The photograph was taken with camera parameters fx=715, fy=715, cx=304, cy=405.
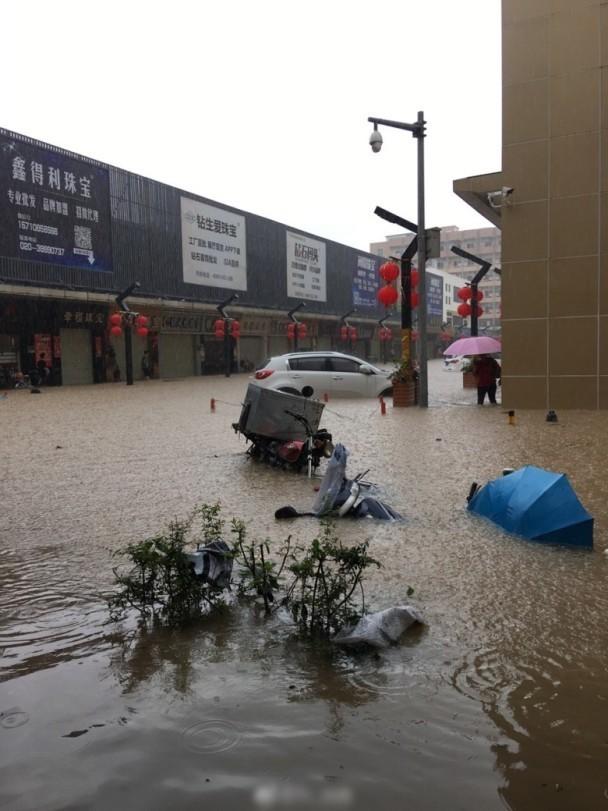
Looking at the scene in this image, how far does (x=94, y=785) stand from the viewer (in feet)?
8.30

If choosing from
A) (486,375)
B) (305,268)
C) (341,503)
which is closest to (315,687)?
(341,503)

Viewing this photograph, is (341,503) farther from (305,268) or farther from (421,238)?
(305,268)

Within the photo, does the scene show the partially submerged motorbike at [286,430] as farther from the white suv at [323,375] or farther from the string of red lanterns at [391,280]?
the string of red lanterns at [391,280]

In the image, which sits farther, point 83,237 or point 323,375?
point 83,237

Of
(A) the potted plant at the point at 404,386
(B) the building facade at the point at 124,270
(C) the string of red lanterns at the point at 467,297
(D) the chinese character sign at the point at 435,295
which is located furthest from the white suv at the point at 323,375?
(D) the chinese character sign at the point at 435,295

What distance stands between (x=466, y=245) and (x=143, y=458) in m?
113

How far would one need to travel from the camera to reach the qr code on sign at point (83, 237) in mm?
28953

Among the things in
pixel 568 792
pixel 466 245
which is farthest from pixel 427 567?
pixel 466 245

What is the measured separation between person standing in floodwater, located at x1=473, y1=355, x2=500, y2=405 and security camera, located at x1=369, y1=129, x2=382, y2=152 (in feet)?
17.9

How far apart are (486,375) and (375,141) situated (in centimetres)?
605

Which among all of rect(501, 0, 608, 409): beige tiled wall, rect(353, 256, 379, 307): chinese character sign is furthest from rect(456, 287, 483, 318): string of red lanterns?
rect(353, 256, 379, 307): chinese character sign

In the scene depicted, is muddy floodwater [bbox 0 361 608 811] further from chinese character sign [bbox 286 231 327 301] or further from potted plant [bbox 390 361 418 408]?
chinese character sign [bbox 286 231 327 301]

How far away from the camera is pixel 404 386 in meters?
17.9

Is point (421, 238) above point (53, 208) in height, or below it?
below
